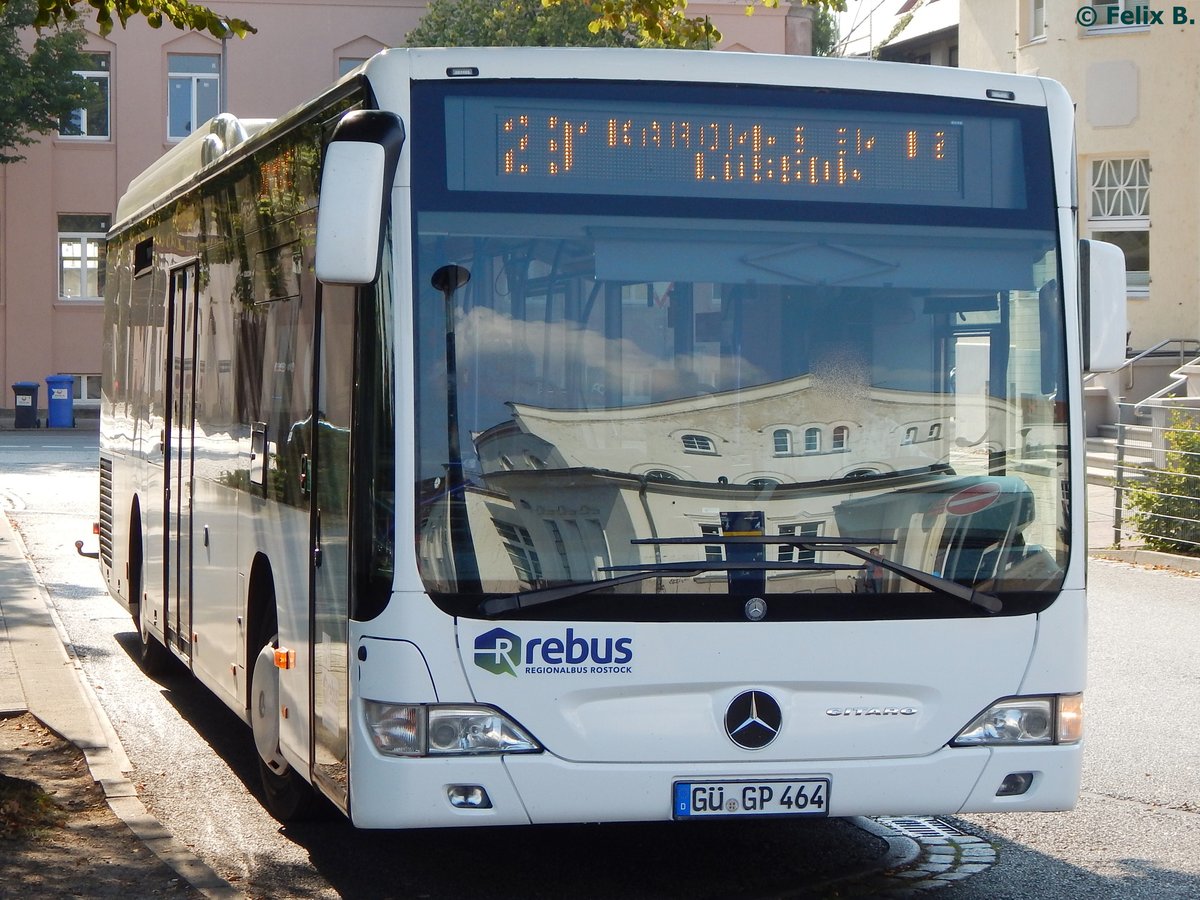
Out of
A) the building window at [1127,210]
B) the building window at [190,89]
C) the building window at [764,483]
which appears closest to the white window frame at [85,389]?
the building window at [190,89]

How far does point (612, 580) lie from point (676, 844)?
190 centimetres

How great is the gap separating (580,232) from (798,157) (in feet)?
2.49

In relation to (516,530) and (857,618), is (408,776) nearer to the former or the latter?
(516,530)

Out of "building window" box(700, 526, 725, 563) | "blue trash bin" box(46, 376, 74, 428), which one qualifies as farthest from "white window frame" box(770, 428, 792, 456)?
"blue trash bin" box(46, 376, 74, 428)

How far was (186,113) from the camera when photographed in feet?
145

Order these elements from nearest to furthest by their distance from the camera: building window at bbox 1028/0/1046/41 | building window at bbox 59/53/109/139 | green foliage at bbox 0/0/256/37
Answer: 1. green foliage at bbox 0/0/256/37
2. building window at bbox 1028/0/1046/41
3. building window at bbox 59/53/109/139

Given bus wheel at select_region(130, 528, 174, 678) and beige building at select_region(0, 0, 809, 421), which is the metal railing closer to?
bus wheel at select_region(130, 528, 174, 678)

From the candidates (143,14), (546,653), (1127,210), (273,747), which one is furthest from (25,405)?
(546,653)

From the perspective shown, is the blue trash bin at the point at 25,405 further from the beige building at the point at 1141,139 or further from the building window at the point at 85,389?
the beige building at the point at 1141,139

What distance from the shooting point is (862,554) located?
554 cm

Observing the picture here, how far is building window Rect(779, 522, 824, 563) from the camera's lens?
5.48 meters

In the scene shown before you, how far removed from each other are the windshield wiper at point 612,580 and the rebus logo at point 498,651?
0.24 feet

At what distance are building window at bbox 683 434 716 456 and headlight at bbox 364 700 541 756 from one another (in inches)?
38.2

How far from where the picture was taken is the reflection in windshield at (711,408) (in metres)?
5.39
